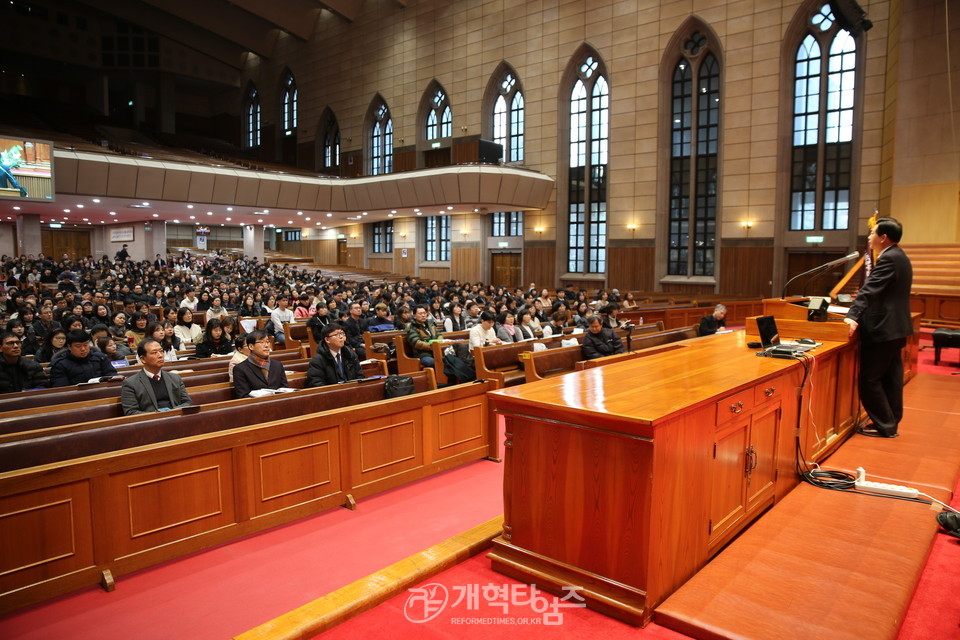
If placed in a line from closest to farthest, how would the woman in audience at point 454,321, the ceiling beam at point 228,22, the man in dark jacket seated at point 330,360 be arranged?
the man in dark jacket seated at point 330,360 < the woman in audience at point 454,321 < the ceiling beam at point 228,22

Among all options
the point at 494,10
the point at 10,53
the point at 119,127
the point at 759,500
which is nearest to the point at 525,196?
the point at 494,10

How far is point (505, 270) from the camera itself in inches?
879

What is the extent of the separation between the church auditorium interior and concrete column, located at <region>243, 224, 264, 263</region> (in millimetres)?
2711

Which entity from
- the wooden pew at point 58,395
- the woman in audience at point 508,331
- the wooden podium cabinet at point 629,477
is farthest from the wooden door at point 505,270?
the wooden podium cabinet at point 629,477

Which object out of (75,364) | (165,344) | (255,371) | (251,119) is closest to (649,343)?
(255,371)

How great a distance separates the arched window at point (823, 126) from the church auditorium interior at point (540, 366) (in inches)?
3.0

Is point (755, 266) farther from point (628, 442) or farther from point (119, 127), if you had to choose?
point (119, 127)

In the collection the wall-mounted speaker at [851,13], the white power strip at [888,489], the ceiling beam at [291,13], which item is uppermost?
the ceiling beam at [291,13]

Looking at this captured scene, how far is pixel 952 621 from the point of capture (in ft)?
6.80

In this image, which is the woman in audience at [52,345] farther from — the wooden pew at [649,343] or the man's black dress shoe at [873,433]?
the man's black dress shoe at [873,433]

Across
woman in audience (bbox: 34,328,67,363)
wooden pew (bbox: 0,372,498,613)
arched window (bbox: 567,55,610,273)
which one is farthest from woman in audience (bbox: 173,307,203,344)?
arched window (bbox: 567,55,610,273)

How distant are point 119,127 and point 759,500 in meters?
Answer: 33.9

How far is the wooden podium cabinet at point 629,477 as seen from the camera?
6.54 ft
